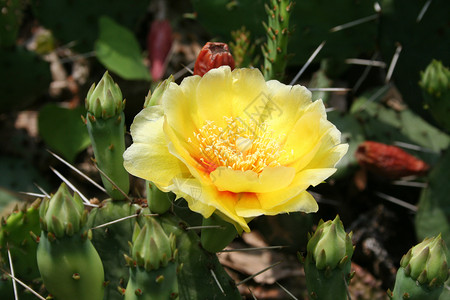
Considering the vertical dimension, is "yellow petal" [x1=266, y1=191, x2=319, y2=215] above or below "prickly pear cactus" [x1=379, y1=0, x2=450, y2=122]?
above

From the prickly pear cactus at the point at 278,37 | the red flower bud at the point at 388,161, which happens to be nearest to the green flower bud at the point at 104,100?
the prickly pear cactus at the point at 278,37

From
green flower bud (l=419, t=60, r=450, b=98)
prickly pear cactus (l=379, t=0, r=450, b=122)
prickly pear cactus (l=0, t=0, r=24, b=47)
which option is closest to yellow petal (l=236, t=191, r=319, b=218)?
green flower bud (l=419, t=60, r=450, b=98)

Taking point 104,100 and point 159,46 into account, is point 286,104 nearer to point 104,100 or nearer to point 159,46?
point 104,100

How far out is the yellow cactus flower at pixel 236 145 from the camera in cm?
98

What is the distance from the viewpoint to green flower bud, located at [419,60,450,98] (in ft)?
5.23

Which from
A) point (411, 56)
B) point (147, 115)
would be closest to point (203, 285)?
point (147, 115)

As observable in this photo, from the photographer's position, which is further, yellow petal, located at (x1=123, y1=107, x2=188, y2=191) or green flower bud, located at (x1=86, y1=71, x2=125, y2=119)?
green flower bud, located at (x1=86, y1=71, x2=125, y2=119)

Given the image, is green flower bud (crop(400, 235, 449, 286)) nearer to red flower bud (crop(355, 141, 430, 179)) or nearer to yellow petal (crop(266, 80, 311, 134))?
yellow petal (crop(266, 80, 311, 134))

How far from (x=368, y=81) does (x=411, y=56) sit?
0.58 meters

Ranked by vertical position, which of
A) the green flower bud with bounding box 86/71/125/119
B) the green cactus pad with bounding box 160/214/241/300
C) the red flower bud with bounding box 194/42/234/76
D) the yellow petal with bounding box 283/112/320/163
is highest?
the red flower bud with bounding box 194/42/234/76

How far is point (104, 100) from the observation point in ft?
3.72

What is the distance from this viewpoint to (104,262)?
3.97 ft

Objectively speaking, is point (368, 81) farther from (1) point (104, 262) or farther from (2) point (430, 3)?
(1) point (104, 262)

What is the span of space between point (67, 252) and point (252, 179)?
35 centimetres
